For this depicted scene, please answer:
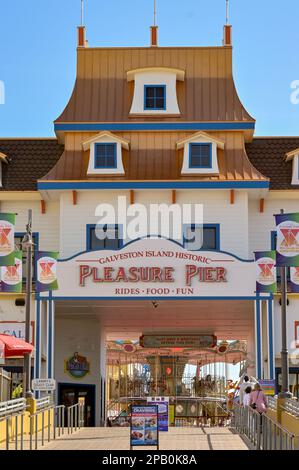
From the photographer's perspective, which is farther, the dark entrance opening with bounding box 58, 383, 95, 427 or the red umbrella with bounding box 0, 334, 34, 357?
the dark entrance opening with bounding box 58, 383, 95, 427

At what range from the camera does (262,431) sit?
73.4 feet

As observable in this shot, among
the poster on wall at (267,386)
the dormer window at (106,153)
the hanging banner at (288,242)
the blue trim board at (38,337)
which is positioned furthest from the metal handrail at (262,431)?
the dormer window at (106,153)

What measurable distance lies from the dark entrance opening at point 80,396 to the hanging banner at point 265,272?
34.7ft

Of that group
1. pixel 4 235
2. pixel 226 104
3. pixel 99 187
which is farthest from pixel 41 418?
pixel 226 104

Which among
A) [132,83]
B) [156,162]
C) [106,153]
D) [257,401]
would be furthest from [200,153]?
[257,401]

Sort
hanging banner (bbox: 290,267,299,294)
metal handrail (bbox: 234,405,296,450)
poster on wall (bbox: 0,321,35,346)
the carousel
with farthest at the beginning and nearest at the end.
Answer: the carousel < poster on wall (bbox: 0,321,35,346) < hanging banner (bbox: 290,267,299,294) < metal handrail (bbox: 234,405,296,450)

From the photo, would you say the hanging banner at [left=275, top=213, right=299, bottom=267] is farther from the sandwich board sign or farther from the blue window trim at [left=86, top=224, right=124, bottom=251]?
the blue window trim at [left=86, top=224, right=124, bottom=251]

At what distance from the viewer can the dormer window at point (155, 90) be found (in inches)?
1496

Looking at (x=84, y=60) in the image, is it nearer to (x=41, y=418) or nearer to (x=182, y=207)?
(x=182, y=207)

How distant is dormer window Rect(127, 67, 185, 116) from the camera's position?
38.0 meters

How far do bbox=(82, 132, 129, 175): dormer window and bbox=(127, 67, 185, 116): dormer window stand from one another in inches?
65.4

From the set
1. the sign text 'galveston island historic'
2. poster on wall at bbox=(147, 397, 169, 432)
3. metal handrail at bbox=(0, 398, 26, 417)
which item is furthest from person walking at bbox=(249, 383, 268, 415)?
the sign text 'galveston island historic'

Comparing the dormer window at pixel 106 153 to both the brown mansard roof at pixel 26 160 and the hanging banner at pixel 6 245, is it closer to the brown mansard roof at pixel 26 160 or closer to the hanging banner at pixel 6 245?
the brown mansard roof at pixel 26 160

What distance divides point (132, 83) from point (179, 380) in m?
19.5
